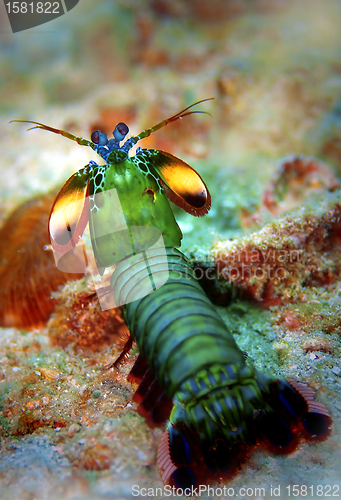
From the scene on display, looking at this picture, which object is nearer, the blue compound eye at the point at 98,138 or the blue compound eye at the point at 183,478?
the blue compound eye at the point at 183,478

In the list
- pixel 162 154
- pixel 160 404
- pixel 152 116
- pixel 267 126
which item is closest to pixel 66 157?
pixel 152 116

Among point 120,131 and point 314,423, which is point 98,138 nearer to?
point 120,131

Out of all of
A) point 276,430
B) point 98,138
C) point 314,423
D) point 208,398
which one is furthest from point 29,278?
point 314,423

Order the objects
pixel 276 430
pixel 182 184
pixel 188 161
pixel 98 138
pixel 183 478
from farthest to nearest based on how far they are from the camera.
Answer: pixel 188 161 < pixel 182 184 < pixel 98 138 < pixel 276 430 < pixel 183 478

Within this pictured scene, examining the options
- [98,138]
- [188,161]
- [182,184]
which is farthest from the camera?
[188,161]

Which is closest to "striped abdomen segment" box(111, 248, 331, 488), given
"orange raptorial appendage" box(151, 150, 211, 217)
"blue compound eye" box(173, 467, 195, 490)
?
"blue compound eye" box(173, 467, 195, 490)

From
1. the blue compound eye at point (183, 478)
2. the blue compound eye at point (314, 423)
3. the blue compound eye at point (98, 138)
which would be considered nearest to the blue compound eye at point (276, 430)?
the blue compound eye at point (314, 423)

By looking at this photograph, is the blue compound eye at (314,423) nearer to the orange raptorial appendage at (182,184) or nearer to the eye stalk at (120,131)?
the orange raptorial appendage at (182,184)

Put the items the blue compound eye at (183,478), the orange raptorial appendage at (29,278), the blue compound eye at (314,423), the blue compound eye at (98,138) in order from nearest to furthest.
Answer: the blue compound eye at (183,478) → the blue compound eye at (314,423) → the blue compound eye at (98,138) → the orange raptorial appendage at (29,278)
